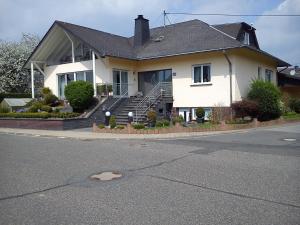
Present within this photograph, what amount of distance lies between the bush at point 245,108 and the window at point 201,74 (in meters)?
3.13

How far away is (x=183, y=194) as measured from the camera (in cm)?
656

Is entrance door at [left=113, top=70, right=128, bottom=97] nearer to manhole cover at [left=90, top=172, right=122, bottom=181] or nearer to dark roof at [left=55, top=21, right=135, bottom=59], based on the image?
dark roof at [left=55, top=21, right=135, bottom=59]

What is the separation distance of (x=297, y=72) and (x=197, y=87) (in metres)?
28.9

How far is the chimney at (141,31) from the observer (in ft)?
96.9

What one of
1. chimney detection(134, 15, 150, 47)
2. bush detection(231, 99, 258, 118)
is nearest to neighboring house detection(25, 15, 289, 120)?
chimney detection(134, 15, 150, 47)

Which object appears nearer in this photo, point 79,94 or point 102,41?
point 79,94

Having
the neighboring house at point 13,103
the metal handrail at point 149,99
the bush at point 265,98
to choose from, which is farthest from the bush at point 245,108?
the neighboring house at point 13,103

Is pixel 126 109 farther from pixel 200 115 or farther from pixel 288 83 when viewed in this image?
pixel 288 83

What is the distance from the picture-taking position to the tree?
36.5m

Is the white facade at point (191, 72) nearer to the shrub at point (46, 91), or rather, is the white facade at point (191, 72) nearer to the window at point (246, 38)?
the window at point (246, 38)

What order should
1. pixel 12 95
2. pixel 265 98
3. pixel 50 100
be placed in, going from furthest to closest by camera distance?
1. pixel 12 95
2. pixel 50 100
3. pixel 265 98

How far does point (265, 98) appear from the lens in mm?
21906

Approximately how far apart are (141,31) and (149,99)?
8551mm

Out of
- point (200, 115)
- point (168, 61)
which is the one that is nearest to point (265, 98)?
point (200, 115)
